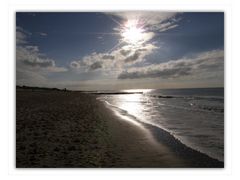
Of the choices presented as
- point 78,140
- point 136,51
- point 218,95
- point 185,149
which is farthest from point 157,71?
point 78,140

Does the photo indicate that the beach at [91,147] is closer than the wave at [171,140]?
Yes

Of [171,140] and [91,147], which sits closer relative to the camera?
[91,147]

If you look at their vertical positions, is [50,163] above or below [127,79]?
below

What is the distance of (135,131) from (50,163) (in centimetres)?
229

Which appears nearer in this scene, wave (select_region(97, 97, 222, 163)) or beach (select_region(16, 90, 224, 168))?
beach (select_region(16, 90, 224, 168))

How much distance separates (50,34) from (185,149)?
122 inches

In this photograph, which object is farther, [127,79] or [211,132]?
Answer: [211,132]

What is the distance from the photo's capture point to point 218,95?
16.9 ft

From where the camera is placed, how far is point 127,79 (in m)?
5.52
